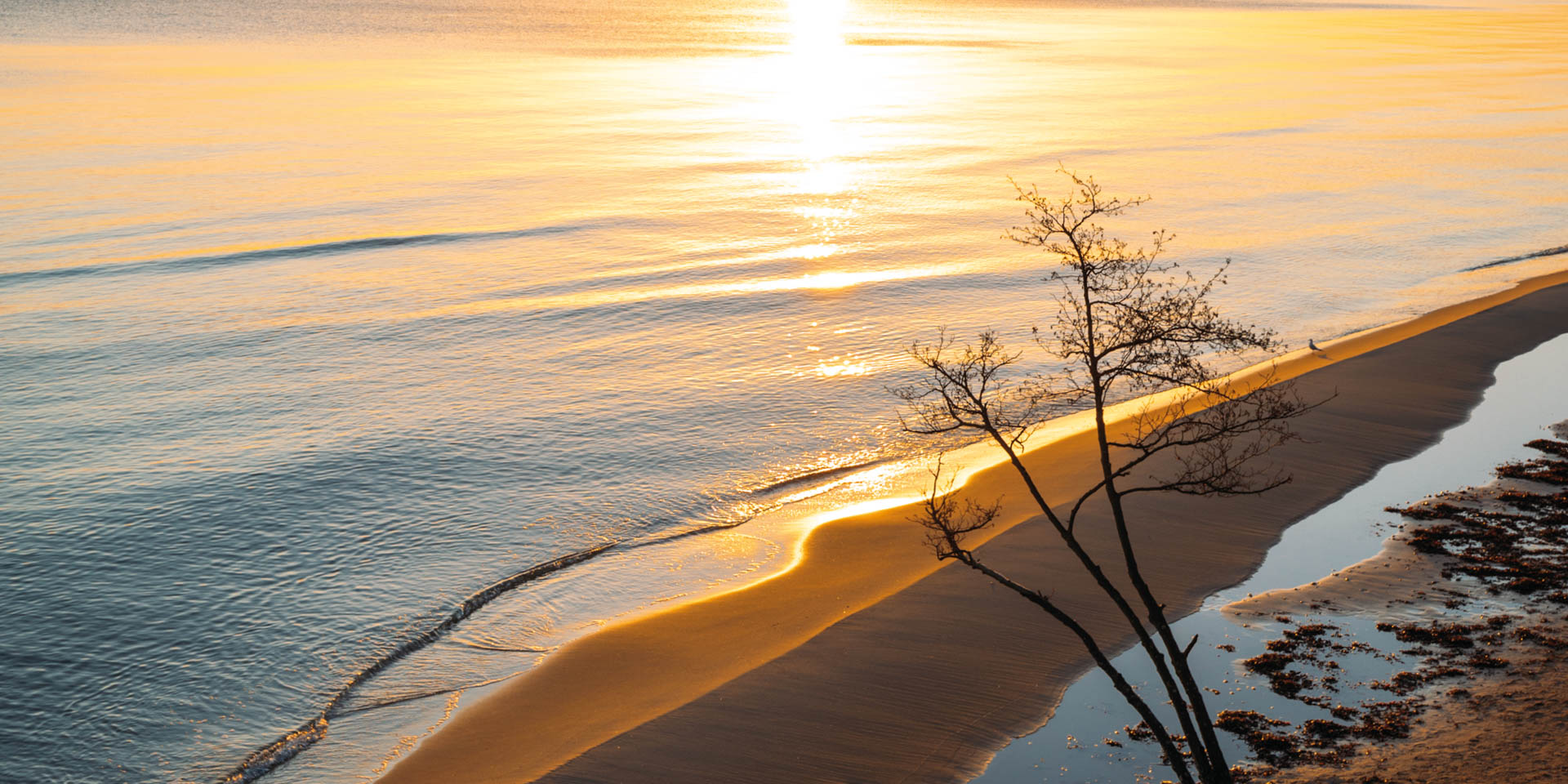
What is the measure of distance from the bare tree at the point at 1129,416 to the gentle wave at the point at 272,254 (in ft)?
62.4

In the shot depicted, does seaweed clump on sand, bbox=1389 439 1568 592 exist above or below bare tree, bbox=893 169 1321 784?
below

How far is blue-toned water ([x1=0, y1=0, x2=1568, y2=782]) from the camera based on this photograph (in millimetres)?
18844

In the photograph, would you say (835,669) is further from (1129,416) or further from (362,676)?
(1129,416)

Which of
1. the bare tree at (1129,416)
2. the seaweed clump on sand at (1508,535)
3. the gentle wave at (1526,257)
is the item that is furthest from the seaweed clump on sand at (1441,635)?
the gentle wave at (1526,257)

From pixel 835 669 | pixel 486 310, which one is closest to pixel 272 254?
pixel 486 310

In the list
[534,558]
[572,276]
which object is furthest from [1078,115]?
[534,558]

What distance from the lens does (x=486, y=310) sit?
35.8 meters

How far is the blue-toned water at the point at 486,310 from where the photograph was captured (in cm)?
1884

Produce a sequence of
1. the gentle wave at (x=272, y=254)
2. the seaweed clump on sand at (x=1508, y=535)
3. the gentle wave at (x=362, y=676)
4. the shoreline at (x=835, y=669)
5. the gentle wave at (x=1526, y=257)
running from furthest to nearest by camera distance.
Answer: the gentle wave at (x=1526, y=257) < the gentle wave at (x=272, y=254) < the seaweed clump on sand at (x=1508, y=535) < the gentle wave at (x=362, y=676) < the shoreline at (x=835, y=669)

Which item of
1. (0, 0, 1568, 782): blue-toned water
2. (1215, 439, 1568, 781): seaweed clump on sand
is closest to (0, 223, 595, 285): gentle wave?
(0, 0, 1568, 782): blue-toned water

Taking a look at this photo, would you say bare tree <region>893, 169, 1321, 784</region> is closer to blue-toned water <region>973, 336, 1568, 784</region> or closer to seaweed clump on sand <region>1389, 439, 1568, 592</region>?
blue-toned water <region>973, 336, 1568, 784</region>

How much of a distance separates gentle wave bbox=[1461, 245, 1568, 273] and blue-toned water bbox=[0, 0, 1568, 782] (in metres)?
0.66

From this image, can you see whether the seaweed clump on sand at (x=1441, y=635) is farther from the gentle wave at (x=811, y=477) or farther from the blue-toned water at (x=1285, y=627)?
the gentle wave at (x=811, y=477)

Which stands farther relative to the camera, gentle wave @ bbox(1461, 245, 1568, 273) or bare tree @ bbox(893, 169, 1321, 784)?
gentle wave @ bbox(1461, 245, 1568, 273)
